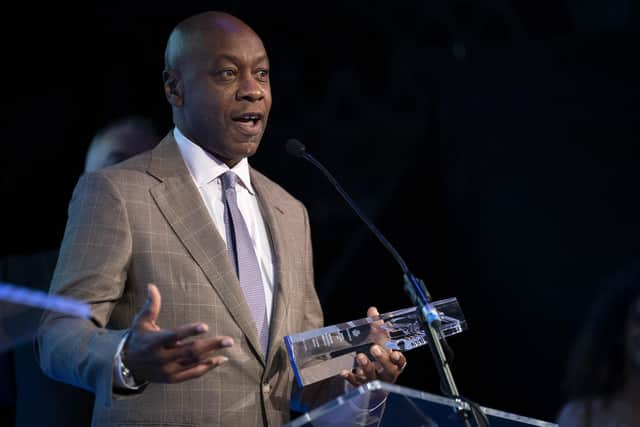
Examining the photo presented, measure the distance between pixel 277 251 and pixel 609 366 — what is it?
901mm

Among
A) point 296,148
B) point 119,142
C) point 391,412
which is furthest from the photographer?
point 119,142

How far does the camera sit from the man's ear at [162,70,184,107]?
216 centimetres

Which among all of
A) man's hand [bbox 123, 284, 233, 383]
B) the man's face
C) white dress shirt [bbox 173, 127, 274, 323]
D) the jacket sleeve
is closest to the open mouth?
the man's face

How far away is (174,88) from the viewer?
2.17 meters

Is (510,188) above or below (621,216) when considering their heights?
above

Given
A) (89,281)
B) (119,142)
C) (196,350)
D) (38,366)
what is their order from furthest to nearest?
(119,142) → (38,366) → (89,281) → (196,350)

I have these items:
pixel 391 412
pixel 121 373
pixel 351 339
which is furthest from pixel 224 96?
pixel 391 412

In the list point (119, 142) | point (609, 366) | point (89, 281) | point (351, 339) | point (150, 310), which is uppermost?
point (119, 142)

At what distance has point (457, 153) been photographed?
392 centimetres

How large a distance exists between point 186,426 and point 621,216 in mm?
2617

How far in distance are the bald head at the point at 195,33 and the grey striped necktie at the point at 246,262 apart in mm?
399

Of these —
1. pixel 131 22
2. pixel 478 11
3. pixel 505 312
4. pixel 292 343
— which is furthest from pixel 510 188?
pixel 292 343

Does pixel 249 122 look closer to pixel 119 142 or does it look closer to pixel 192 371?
pixel 192 371

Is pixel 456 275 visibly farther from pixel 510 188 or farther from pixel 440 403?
pixel 440 403
